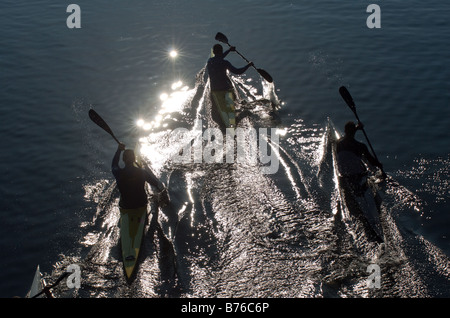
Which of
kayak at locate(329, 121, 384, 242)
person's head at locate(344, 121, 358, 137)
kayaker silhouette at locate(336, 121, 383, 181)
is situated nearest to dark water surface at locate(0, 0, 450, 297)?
kayak at locate(329, 121, 384, 242)

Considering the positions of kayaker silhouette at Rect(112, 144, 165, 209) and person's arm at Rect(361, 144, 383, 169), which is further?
person's arm at Rect(361, 144, 383, 169)

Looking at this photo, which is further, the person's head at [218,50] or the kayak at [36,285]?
the person's head at [218,50]

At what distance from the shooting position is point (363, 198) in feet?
38.8

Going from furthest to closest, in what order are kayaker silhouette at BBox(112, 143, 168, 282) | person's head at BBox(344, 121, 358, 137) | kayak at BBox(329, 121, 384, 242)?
1. person's head at BBox(344, 121, 358, 137)
2. kayak at BBox(329, 121, 384, 242)
3. kayaker silhouette at BBox(112, 143, 168, 282)

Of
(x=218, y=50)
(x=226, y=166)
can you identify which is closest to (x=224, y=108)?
(x=218, y=50)

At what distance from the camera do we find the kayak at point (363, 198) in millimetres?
11061

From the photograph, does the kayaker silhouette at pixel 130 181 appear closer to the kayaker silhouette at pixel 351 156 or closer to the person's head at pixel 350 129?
the kayaker silhouette at pixel 351 156

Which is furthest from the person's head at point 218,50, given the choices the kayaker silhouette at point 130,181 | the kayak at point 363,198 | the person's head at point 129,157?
the person's head at point 129,157

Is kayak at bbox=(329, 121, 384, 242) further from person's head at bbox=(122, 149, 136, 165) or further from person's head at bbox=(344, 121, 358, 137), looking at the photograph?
person's head at bbox=(122, 149, 136, 165)

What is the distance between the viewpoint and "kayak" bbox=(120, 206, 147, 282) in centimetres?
1013

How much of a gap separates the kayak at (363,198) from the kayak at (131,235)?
5.37m

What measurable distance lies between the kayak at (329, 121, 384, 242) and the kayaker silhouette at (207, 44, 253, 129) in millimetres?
5115

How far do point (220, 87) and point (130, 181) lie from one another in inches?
286
